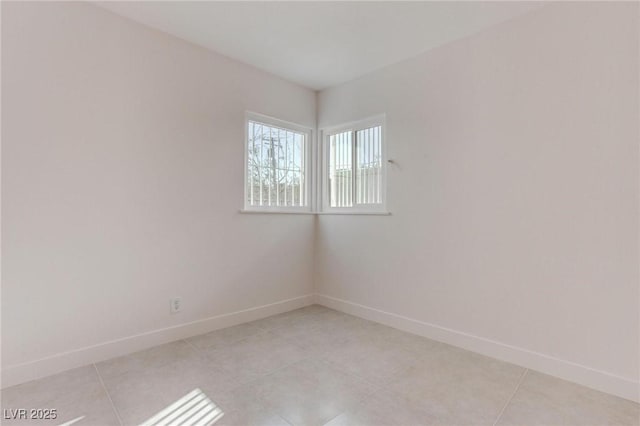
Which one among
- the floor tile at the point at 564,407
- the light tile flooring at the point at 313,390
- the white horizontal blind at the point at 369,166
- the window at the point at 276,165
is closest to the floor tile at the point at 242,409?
the light tile flooring at the point at 313,390

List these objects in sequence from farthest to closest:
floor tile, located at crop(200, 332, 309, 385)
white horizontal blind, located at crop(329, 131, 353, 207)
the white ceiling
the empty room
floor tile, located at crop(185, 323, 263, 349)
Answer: white horizontal blind, located at crop(329, 131, 353, 207) < floor tile, located at crop(185, 323, 263, 349) < the white ceiling < floor tile, located at crop(200, 332, 309, 385) < the empty room

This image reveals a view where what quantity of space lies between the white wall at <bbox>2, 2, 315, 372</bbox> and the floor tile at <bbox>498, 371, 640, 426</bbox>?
2197 millimetres

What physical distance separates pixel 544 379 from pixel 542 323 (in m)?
0.34

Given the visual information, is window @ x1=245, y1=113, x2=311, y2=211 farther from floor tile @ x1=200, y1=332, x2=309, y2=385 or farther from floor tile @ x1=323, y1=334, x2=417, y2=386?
floor tile @ x1=323, y1=334, x2=417, y2=386

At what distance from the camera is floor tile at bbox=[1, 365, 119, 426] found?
Answer: 5.08 ft

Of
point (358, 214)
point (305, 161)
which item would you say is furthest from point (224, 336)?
point (305, 161)

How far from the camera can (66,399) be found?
171cm

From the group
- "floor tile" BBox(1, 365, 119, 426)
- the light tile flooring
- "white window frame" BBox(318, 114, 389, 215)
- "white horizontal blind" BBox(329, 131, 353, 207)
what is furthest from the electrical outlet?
"white horizontal blind" BBox(329, 131, 353, 207)

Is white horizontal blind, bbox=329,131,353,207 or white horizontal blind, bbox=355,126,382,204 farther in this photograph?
white horizontal blind, bbox=329,131,353,207

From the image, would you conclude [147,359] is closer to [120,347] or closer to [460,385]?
[120,347]

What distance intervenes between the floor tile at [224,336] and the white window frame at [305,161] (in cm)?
105

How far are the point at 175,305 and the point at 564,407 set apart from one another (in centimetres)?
261

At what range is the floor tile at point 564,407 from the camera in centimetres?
158

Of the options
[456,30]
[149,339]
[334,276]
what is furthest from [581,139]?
[149,339]
